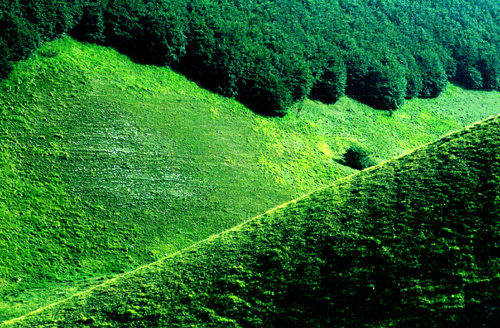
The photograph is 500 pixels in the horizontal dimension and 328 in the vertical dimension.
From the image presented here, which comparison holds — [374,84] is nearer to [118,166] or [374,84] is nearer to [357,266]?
[118,166]

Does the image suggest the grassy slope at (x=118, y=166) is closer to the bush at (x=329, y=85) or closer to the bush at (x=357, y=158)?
the bush at (x=357, y=158)

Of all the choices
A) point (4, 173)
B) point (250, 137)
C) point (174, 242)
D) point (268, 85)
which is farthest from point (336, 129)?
point (4, 173)

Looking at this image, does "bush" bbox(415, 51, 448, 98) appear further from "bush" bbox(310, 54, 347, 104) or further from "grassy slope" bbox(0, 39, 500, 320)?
"grassy slope" bbox(0, 39, 500, 320)

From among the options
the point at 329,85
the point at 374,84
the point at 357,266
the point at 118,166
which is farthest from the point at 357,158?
the point at 357,266

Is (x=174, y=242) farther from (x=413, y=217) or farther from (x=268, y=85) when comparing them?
(x=268, y=85)

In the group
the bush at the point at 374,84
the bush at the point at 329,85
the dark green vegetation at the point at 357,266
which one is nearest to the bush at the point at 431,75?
the bush at the point at 374,84

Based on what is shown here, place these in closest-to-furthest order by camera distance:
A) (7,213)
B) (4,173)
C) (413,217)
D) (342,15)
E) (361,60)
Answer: (413,217) → (7,213) → (4,173) → (361,60) → (342,15)

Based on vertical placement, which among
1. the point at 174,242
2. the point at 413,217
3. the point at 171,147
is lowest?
the point at 174,242
